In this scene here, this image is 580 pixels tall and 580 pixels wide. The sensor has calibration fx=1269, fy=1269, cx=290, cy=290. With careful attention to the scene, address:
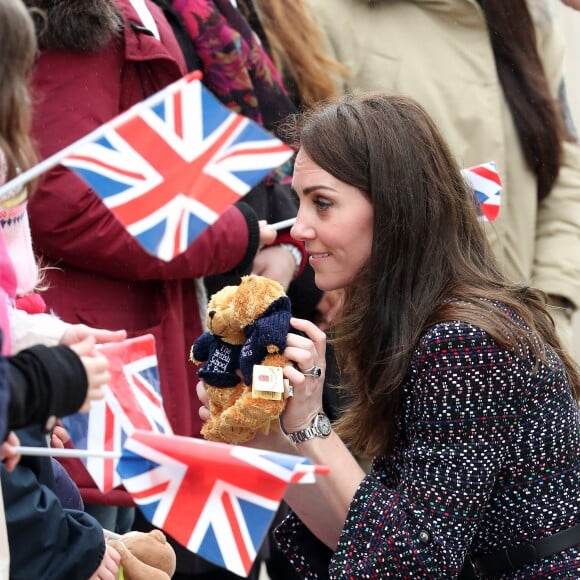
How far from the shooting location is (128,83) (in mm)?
3084

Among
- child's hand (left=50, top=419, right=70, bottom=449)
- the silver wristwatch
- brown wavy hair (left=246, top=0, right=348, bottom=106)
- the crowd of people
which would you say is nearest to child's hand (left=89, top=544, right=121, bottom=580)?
the crowd of people

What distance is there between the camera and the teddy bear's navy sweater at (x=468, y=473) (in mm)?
2383

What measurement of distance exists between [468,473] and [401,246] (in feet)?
1.62

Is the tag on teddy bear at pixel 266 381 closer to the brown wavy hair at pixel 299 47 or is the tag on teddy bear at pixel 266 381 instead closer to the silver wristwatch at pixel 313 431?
the silver wristwatch at pixel 313 431

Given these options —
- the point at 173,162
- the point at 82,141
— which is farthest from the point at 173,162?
the point at 82,141

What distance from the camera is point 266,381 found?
2438 millimetres

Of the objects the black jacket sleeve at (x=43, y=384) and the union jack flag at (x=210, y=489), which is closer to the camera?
the black jacket sleeve at (x=43, y=384)

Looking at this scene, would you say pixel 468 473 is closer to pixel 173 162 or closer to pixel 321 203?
pixel 321 203

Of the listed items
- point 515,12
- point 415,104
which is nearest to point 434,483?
point 415,104

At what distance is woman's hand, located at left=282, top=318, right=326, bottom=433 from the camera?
2.46 meters

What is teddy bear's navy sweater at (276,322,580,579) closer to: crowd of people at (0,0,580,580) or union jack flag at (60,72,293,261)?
crowd of people at (0,0,580,580)

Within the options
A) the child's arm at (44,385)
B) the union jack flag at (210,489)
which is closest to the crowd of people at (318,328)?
the child's arm at (44,385)

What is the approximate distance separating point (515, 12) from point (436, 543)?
228 centimetres

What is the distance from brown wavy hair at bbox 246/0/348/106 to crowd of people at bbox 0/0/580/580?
12.5 inches
